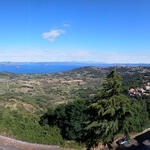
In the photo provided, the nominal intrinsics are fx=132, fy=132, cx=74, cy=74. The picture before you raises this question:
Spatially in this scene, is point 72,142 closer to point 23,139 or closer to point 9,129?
point 23,139

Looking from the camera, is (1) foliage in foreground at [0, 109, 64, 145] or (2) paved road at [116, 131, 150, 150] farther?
(1) foliage in foreground at [0, 109, 64, 145]

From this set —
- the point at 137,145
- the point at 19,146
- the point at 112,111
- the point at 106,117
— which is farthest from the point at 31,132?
the point at 137,145

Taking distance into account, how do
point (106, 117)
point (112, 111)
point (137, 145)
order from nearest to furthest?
1. point (112, 111)
2. point (106, 117)
3. point (137, 145)

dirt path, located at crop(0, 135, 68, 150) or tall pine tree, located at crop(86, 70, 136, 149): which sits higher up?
tall pine tree, located at crop(86, 70, 136, 149)

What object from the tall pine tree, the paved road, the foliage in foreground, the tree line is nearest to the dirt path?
the foliage in foreground

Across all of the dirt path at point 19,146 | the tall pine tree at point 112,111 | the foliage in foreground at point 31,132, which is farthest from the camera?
the foliage in foreground at point 31,132

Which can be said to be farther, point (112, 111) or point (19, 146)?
point (19, 146)

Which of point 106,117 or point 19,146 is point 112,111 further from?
point 19,146

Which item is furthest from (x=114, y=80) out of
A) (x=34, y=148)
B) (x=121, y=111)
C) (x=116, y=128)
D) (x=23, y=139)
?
(x=23, y=139)

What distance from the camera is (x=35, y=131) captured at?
12.1m

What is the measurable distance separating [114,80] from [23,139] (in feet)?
29.0

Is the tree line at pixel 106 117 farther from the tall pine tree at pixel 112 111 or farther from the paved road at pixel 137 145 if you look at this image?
the paved road at pixel 137 145

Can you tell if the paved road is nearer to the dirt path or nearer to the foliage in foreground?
the foliage in foreground

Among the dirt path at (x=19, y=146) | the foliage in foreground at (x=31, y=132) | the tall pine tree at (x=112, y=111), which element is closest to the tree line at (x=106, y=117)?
the tall pine tree at (x=112, y=111)
